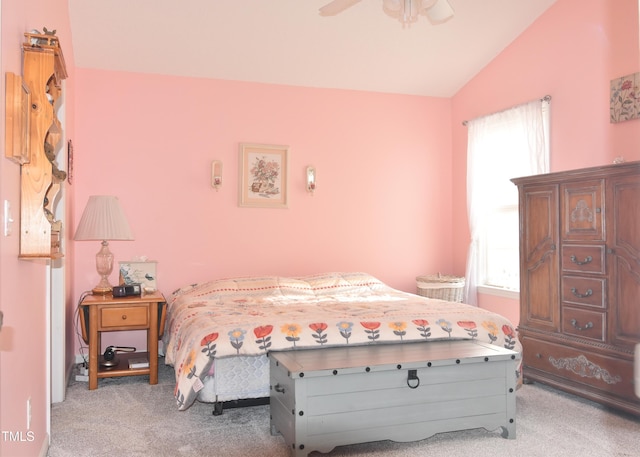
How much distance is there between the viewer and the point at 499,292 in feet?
15.8

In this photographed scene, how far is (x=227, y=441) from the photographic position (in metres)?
2.77

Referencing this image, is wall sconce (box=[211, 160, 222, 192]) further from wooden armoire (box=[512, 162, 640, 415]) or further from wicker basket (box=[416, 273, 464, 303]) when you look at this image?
wooden armoire (box=[512, 162, 640, 415])

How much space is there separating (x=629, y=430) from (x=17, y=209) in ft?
10.0

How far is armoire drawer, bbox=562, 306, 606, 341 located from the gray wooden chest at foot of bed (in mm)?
848

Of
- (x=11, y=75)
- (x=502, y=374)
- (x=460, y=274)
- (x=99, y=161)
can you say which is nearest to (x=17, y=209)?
(x=11, y=75)

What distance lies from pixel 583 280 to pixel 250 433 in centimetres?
218

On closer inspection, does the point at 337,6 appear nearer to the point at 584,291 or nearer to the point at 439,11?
the point at 439,11

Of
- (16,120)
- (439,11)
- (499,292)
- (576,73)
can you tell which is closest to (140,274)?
(16,120)

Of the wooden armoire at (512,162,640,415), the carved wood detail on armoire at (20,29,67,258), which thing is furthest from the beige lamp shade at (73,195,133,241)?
the wooden armoire at (512,162,640,415)

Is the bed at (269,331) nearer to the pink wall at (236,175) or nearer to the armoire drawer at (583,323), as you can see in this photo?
the armoire drawer at (583,323)

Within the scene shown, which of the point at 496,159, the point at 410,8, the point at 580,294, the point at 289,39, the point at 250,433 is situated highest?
the point at 289,39

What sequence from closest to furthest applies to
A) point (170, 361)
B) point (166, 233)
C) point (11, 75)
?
point (11, 75) → point (170, 361) → point (166, 233)

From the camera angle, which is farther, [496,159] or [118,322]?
[496,159]

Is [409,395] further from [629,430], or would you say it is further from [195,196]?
[195,196]
